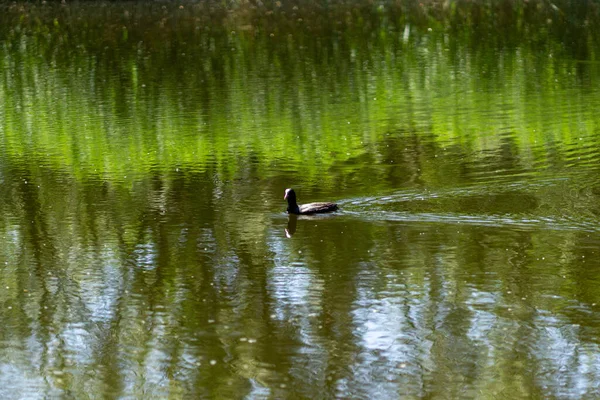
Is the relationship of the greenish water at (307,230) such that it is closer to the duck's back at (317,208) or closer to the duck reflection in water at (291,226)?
the duck reflection in water at (291,226)

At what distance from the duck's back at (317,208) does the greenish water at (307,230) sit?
17 centimetres

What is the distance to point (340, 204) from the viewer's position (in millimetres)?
16953

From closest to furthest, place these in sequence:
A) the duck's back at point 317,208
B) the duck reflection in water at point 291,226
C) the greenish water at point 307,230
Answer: the greenish water at point 307,230, the duck reflection in water at point 291,226, the duck's back at point 317,208

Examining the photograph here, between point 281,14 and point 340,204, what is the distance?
113 feet

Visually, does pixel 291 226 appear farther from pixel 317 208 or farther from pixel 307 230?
pixel 317 208

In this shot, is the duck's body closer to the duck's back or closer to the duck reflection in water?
the duck's back

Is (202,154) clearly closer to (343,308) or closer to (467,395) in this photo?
(343,308)

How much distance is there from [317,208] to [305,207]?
0.22 meters

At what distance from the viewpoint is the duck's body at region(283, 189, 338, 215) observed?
1628cm

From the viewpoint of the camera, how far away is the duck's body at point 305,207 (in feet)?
53.4

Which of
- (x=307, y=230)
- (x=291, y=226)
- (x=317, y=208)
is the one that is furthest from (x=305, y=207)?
(x=307, y=230)

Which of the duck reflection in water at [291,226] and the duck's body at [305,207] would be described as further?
the duck's body at [305,207]

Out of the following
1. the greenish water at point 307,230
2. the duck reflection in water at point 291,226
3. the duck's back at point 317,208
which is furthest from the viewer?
the duck's back at point 317,208

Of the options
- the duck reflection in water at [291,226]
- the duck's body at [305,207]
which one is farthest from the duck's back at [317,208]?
the duck reflection in water at [291,226]
